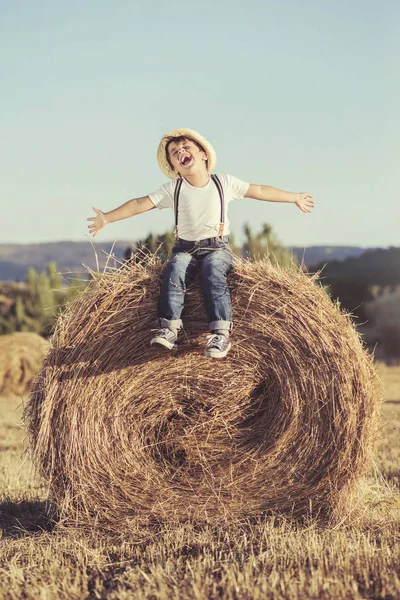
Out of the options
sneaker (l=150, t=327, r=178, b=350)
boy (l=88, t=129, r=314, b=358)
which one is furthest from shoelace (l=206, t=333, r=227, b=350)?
sneaker (l=150, t=327, r=178, b=350)

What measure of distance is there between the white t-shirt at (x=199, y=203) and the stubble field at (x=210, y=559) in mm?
2035

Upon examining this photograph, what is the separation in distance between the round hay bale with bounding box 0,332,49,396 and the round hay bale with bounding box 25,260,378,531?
9.43 m

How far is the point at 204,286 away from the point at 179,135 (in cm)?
116

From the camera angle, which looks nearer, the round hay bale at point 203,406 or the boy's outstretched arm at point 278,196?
the round hay bale at point 203,406

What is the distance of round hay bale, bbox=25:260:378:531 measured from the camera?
512 centimetres

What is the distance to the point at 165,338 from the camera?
4.95 meters

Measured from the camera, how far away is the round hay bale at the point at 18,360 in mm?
14523

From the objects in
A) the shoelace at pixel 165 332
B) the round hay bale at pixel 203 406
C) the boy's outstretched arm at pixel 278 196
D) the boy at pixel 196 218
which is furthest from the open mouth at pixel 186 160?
the shoelace at pixel 165 332

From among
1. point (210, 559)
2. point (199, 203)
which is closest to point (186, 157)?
point (199, 203)

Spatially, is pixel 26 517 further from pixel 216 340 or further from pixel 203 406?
pixel 216 340

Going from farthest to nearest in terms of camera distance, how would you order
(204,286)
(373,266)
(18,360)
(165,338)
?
(373,266) < (18,360) < (204,286) < (165,338)

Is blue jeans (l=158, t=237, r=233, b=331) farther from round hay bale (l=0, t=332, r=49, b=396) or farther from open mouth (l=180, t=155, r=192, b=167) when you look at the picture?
round hay bale (l=0, t=332, r=49, b=396)

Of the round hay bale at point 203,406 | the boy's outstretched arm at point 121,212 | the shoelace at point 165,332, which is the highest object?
the boy's outstretched arm at point 121,212

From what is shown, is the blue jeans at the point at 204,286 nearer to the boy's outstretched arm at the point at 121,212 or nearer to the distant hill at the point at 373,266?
the boy's outstretched arm at the point at 121,212
